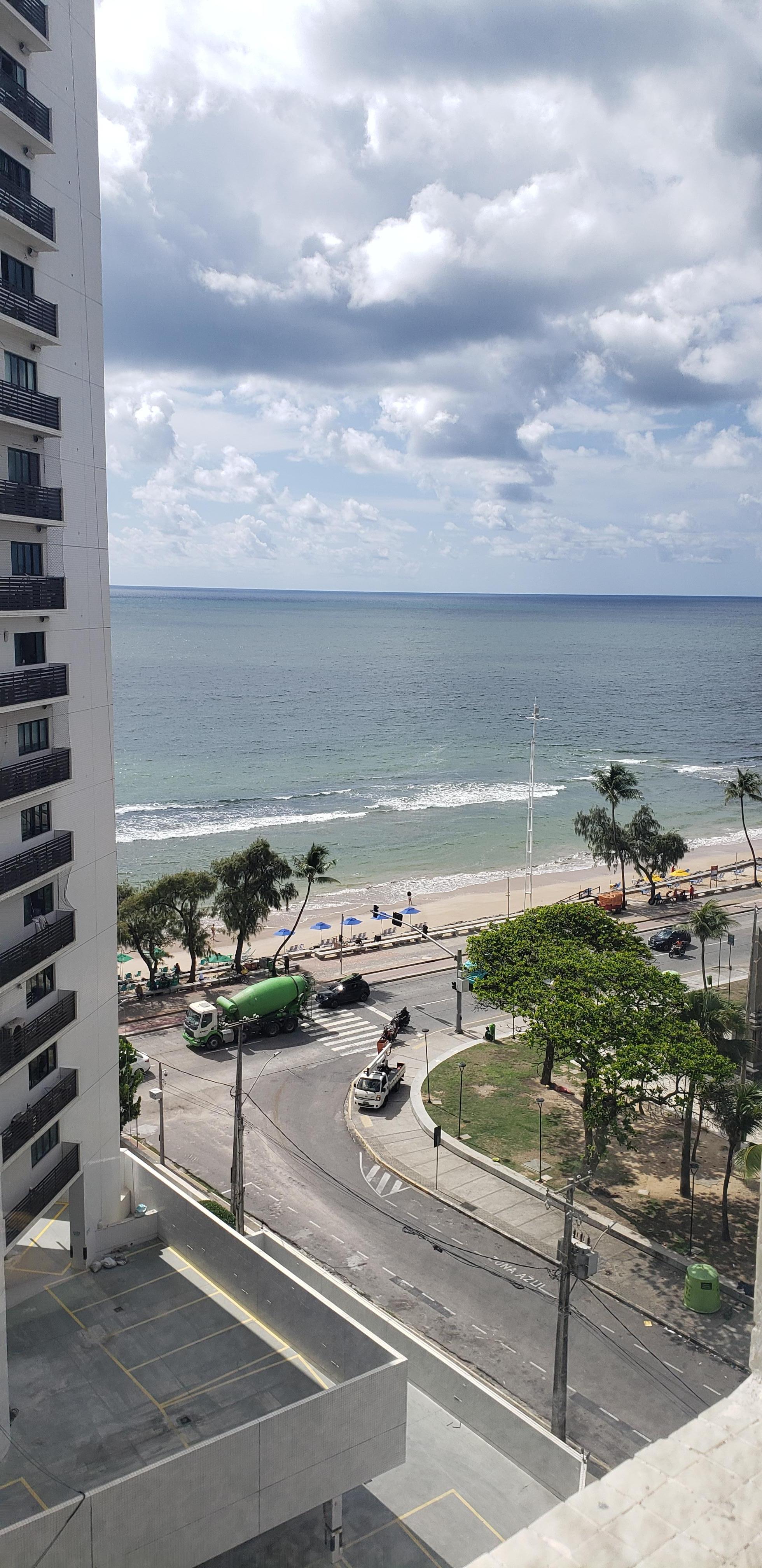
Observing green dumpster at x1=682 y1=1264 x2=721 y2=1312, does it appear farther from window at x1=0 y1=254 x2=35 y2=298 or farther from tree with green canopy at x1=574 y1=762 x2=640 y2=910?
tree with green canopy at x1=574 y1=762 x2=640 y2=910

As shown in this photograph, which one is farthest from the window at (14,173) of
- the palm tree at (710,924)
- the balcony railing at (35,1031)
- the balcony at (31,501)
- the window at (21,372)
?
the palm tree at (710,924)

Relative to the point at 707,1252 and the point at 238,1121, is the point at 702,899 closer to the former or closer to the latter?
the point at 707,1252

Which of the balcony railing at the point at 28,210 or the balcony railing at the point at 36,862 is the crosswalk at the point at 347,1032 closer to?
the balcony railing at the point at 36,862

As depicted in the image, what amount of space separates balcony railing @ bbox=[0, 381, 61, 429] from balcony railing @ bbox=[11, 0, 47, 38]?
7.77 m

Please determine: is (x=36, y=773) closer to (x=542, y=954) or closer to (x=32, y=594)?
(x=32, y=594)

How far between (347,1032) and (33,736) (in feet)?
99.0

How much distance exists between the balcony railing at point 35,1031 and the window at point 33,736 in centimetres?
646

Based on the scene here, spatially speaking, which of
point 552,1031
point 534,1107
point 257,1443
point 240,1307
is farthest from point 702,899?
point 257,1443

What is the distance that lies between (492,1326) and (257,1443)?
12074 mm

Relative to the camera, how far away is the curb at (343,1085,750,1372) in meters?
28.2

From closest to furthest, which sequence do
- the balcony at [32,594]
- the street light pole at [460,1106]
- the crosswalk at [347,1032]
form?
1. the balcony at [32,594]
2. the street light pole at [460,1106]
3. the crosswalk at [347,1032]

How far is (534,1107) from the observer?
4259cm

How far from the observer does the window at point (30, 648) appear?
976 inches

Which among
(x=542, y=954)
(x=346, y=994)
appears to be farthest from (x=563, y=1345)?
(x=346, y=994)
